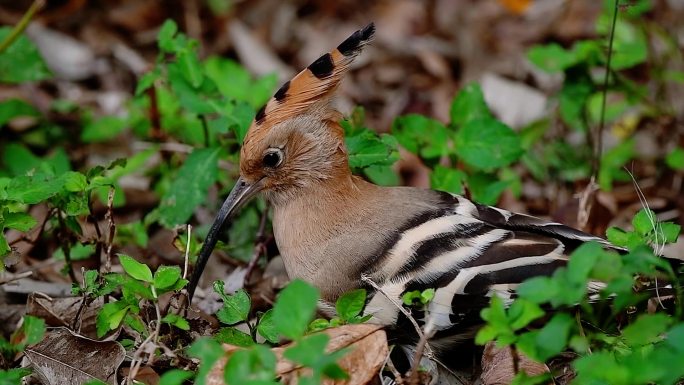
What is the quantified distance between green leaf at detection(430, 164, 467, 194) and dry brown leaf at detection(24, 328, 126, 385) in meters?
1.36

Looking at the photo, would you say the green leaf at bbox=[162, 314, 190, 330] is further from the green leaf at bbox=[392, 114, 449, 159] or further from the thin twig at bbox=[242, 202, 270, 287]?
the green leaf at bbox=[392, 114, 449, 159]

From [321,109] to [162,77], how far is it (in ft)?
2.80

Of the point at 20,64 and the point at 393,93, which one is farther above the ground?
the point at 20,64

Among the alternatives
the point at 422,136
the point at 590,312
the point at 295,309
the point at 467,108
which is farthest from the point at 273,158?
the point at 590,312

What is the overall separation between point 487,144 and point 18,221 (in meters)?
1.66

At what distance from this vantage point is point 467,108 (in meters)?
3.59

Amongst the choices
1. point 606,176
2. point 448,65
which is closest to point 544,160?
point 606,176

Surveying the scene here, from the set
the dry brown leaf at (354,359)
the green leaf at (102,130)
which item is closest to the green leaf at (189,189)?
the green leaf at (102,130)

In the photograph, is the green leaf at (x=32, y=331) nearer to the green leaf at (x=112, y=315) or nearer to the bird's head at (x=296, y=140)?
the green leaf at (x=112, y=315)

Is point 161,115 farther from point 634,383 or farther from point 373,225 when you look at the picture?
point 634,383

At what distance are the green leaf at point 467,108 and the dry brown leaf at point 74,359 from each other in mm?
1606

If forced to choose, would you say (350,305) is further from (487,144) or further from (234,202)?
(487,144)

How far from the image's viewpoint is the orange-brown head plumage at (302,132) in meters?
2.98

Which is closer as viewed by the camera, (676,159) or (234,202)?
(234,202)
